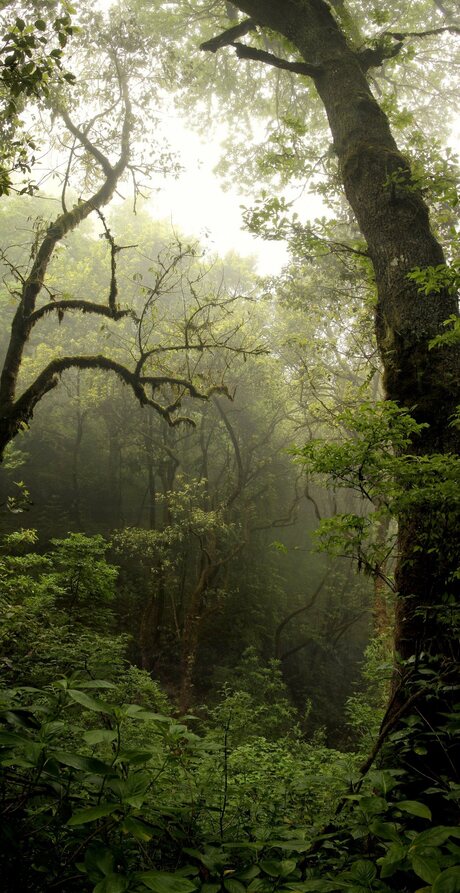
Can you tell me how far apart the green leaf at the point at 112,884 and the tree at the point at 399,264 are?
5.00 ft

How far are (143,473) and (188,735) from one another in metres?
14.8

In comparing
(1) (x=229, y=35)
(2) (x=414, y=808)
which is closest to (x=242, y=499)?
(1) (x=229, y=35)

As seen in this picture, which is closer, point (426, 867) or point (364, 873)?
point (426, 867)

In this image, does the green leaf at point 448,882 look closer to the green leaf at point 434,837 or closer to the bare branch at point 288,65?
the green leaf at point 434,837

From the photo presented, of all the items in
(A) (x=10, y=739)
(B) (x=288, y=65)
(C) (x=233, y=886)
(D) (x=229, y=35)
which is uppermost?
(D) (x=229, y=35)

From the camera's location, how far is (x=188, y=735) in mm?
1483

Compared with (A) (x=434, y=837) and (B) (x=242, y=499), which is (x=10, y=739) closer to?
(A) (x=434, y=837)

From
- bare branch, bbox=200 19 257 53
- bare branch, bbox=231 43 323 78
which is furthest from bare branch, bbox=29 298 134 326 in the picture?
bare branch, bbox=200 19 257 53

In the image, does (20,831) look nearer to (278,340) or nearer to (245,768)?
(245,768)

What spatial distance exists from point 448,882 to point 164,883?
0.59m

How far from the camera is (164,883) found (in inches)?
39.4

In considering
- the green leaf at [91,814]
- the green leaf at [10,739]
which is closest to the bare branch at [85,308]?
the green leaf at [10,739]

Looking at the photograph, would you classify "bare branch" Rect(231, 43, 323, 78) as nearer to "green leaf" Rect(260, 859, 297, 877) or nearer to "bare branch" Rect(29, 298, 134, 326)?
"bare branch" Rect(29, 298, 134, 326)

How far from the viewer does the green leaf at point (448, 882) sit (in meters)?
0.99
